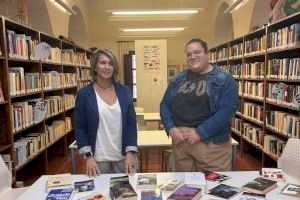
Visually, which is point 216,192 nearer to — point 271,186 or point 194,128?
point 271,186

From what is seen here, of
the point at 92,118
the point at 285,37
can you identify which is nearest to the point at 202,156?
the point at 92,118

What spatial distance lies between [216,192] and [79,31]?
849 centimetres

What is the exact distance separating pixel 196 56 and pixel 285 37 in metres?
2.29

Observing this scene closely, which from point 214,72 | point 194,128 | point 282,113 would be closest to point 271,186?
point 194,128

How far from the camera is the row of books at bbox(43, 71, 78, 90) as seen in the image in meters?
4.85

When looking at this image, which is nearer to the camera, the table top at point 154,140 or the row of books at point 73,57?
the table top at point 154,140

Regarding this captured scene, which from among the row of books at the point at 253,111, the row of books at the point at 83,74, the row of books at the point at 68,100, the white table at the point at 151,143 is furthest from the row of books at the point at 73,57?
the row of books at the point at 253,111

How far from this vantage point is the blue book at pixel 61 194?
177 cm

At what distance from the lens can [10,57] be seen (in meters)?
3.48

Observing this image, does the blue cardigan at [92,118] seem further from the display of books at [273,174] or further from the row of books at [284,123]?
the row of books at [284,123]

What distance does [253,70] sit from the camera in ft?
17.3

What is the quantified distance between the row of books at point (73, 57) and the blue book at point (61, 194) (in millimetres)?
4287

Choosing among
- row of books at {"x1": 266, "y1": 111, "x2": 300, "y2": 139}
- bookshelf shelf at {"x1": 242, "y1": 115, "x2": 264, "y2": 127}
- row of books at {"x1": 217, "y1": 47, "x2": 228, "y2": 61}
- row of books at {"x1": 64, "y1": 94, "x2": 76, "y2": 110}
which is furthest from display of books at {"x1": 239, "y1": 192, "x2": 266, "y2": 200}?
row of books at {"x1": 217, "y1": 47, "x2": 228, "y2": 61}

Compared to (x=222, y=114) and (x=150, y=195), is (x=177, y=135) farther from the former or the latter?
(x=150, y=195)
